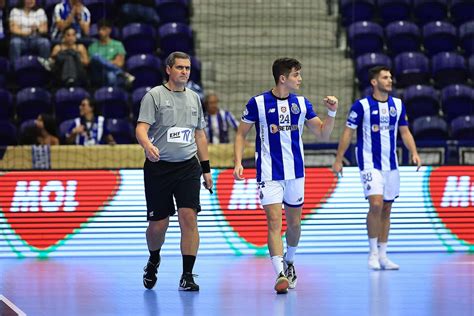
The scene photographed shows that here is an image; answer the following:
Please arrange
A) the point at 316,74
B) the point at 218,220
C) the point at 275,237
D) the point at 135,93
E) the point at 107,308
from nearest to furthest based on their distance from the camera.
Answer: the point at 107,308 < the point at 275,237 < the point at 218,220 < the point at 135,93 < the point at 316,74

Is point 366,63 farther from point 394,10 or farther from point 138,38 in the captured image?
point 138,38

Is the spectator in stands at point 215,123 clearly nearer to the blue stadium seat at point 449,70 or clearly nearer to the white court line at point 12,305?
the blue stadium seat at point 449,70

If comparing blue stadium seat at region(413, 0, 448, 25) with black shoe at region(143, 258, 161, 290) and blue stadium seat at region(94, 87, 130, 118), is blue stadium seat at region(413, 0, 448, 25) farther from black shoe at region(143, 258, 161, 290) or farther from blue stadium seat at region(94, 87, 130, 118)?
black shoe at region(143, 258, 161, 290)

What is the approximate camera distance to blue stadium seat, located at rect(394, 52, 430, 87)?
52.7 ft

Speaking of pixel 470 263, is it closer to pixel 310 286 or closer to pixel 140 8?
pixel 310 286

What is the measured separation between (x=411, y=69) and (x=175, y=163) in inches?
313

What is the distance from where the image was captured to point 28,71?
15641 mm

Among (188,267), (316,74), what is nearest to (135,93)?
(316,74)

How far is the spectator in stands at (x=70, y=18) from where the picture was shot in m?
15.9

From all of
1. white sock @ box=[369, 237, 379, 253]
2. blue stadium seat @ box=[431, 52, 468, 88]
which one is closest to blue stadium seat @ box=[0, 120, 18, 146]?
white sock @ box=[369, 237, 379, 253]

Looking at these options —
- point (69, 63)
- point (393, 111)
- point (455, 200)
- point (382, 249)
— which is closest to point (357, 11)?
point (69, 63)

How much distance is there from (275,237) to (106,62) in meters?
7.28

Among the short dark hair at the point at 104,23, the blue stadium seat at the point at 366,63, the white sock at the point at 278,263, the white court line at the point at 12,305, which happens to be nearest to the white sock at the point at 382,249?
the white sock at the point at 278,263

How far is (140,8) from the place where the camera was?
1703 centimetres
